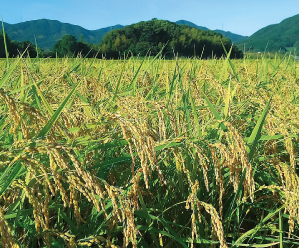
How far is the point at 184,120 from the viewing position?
1.79 meters

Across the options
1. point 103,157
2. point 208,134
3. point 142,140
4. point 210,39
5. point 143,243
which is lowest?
point 143,243

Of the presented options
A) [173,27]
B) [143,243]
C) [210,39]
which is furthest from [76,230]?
[173,27]

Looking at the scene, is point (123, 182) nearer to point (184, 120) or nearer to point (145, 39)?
point (184, 120)

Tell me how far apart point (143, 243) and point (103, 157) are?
0.47 meters

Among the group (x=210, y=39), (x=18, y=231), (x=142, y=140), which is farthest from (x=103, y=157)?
(x=210, y=39)

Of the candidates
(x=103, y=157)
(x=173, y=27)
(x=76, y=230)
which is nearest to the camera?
(x=76, y=230)

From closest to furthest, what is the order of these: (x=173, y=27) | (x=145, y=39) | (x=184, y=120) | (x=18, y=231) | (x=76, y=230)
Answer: (x=76, y=230), (x=18, y=231), (x=184, y=120), (x=145, y=39), (x=173, y=27)

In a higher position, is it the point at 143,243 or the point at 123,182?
the point at 123,182

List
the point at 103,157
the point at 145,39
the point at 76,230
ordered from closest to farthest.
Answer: the point at 76,230, the point at 103,157, the point at 145,39

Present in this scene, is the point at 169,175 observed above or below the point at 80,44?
below

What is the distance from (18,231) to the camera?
3.88ft

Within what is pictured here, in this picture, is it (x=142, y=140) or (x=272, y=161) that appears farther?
(x=272, y=161)

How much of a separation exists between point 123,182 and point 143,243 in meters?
0.26

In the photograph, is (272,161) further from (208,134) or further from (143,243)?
(143,243)
